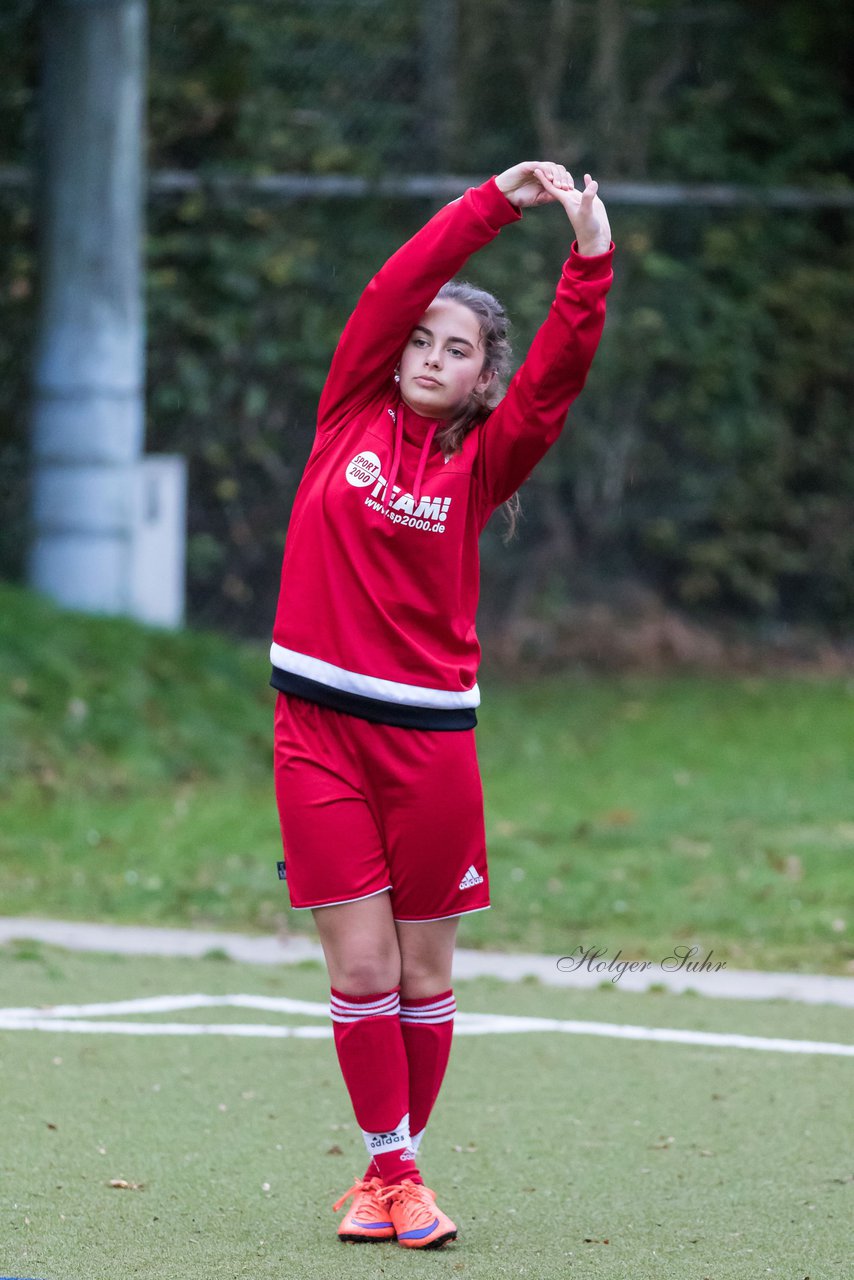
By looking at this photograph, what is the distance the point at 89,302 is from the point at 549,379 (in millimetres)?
7392

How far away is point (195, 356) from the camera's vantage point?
12375mm

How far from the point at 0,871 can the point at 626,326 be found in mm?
6827

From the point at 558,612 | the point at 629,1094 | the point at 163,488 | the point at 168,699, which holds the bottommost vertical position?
the point at 558,612

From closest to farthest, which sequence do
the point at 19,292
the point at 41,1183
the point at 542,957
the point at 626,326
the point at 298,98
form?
1. the point at 41,1183
2. the point at 542,957
3. the point at 19,292
4. the point at 298,98
5. the point at 626,326

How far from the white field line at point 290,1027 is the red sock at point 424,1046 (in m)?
1.80

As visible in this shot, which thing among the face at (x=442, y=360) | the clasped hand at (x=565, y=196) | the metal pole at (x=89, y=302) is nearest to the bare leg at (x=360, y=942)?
the face at (x=442, y=360)

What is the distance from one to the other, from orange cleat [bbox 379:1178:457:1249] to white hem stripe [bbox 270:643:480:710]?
3.18 ft

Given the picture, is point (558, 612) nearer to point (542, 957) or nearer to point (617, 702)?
point (617, 702)

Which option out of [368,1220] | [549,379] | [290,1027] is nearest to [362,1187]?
[368,1220]

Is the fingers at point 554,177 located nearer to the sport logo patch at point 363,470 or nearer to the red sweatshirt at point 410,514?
the red sweatshirt at point 410,514

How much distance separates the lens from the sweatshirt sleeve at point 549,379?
149 inches

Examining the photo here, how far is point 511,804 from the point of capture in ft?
31.9

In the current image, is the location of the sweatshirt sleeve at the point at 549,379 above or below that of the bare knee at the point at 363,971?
above

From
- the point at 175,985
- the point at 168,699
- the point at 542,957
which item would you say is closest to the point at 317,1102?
the point at 175,985
